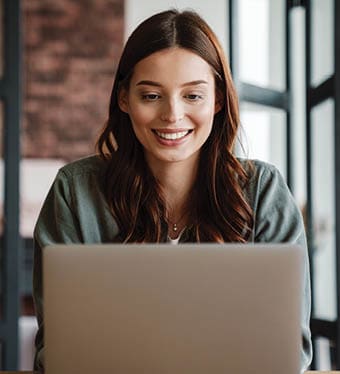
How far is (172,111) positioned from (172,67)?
0.09m

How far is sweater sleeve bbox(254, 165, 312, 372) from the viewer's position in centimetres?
157

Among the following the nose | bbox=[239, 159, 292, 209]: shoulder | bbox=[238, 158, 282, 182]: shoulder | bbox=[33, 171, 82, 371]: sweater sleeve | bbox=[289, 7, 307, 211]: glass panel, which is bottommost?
bbox=[33, 171, 82, 371]: sweater sleeve

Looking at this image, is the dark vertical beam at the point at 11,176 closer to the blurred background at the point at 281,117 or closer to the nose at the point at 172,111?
the blurred background at the point at 281,117

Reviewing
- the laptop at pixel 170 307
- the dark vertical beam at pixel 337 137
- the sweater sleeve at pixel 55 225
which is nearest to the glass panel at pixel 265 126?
the dark vertical beam at pixel 337 137

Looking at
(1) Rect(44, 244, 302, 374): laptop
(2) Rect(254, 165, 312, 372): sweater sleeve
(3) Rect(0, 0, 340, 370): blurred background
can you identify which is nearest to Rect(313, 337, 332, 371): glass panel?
(3) Rect(0, 0, 340, 370): blurred background

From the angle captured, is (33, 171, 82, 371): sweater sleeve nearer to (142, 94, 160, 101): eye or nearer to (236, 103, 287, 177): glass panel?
(142, 94, 160, 101): eye

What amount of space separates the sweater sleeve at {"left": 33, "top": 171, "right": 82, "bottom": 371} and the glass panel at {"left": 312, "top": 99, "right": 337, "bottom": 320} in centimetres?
111

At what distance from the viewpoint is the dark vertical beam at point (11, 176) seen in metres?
2.70

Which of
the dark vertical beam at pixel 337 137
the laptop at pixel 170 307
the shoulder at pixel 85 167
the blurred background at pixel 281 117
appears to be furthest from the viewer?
the blurred background at pixel 281 117

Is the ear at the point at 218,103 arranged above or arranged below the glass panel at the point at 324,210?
above

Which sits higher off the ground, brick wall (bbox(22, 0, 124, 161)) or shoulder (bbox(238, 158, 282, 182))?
brick wall (bbox(22, 0, 124, 161))

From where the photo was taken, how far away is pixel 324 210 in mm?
2613

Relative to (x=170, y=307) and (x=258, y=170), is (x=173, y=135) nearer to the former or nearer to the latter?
(x=258, y=170)

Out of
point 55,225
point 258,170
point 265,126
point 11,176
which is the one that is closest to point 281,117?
point 265,126
